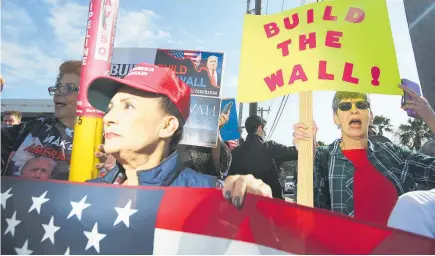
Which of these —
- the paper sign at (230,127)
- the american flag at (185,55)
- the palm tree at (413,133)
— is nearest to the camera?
the american flag at (185,55)

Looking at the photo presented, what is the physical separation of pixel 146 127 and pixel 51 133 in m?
1.16

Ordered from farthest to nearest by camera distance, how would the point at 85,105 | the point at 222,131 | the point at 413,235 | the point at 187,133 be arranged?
the point at 222,131 < the point at 187,133 < the point at 85,105 < the point at 413,235

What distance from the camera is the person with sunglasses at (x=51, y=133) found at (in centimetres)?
239

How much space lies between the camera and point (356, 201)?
7.14 ft

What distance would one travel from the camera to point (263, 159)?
3473 millimetres

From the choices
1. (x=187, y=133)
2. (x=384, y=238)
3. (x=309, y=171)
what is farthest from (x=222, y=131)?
(x=384, y=238)

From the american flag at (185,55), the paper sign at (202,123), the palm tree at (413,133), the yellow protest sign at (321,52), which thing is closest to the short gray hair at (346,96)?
the yellow protest sign at (321,52)

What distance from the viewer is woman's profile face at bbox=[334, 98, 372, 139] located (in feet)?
7.38

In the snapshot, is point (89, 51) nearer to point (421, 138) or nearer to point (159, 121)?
point (159, 121)

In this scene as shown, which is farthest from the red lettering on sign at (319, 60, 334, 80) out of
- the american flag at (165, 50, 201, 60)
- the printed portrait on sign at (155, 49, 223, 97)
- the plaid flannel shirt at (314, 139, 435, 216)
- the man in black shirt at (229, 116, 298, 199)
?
the american flag at (165, 50, 201, 60)

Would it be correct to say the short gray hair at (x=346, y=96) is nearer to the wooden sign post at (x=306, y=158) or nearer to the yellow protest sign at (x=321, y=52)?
the yellow protest sign at (x=321, y=52)

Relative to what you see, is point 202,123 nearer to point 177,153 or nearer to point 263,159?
point 263,159

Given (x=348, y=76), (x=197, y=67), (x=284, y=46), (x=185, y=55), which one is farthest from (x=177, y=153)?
(x=185, y=55)

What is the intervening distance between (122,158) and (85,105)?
48cm
